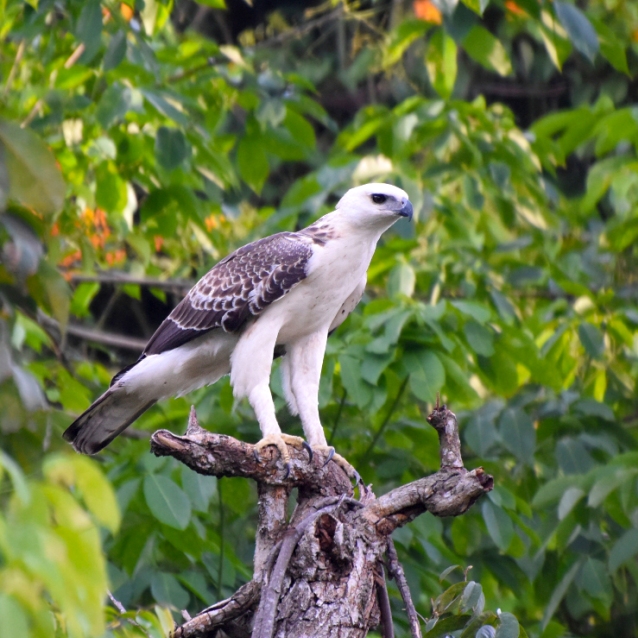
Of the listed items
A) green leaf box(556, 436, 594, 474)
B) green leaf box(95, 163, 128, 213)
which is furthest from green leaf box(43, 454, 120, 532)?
green leaf box(95, 163, 128, 213)

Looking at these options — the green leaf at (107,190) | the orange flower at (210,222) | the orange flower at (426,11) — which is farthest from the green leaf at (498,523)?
the orange flower at (426,11)

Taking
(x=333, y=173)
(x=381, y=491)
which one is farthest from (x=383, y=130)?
(x=381, y=491)

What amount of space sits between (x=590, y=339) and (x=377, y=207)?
1.83 metres

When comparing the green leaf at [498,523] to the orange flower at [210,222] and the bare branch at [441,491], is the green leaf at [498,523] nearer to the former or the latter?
the bare branch at [441,491]

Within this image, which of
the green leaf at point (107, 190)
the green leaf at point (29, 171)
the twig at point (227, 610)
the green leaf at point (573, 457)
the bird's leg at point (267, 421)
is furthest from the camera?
the green leaf at point (107, 190)

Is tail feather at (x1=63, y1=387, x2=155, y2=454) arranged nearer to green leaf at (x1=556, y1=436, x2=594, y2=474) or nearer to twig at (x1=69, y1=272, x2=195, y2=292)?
twig at (x1=69, y1=272, x2=195, y2=292)

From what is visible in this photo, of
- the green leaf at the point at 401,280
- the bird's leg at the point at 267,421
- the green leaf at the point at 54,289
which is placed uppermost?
the green leaf at the point at 54,289

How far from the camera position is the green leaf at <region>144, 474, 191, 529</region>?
4102 mm

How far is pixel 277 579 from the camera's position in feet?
9.37

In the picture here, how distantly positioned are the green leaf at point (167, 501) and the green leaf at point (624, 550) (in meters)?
1.91

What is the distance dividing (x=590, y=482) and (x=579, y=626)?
252 cm

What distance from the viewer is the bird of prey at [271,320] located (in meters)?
4.50

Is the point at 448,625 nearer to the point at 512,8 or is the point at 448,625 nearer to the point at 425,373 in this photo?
the point at 425,373

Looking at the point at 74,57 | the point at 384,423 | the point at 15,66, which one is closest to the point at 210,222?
the point at 74,57
